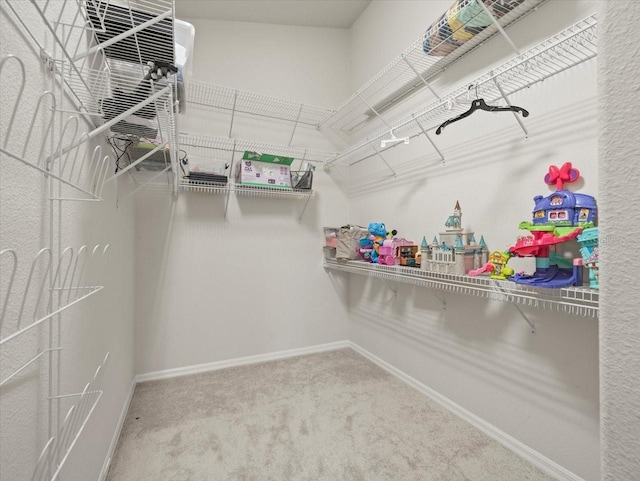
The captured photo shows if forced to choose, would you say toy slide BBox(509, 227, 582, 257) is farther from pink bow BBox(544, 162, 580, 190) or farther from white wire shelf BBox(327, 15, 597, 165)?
white wire shelf BBox(327, 15, 597, 165)

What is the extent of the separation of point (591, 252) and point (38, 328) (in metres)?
1.59

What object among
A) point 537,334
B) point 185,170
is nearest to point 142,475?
point 185,170

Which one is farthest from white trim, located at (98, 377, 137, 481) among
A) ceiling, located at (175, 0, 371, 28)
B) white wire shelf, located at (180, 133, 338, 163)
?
ceiling, located at (175, 0, 371, 28)

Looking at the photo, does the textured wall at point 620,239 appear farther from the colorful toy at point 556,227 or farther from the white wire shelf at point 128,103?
the white wire shelf at point 128,103

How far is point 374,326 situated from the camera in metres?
2.43

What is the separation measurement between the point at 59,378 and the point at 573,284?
161 centimetres

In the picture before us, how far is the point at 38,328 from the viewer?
70 centimetres

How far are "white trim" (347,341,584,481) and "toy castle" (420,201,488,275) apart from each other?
81 centimetres

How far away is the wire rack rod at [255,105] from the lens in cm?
216

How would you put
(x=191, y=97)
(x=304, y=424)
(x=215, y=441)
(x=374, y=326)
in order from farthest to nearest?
(x=374, y=326)
(x=191, y=97)
(x=304, y=424)
(x=215, y=441)

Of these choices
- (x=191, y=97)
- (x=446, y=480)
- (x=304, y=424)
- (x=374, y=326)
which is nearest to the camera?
(x=446, y=480)

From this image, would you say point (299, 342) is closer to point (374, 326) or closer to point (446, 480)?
point (374, 326)

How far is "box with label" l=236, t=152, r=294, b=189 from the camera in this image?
2215 millimetres

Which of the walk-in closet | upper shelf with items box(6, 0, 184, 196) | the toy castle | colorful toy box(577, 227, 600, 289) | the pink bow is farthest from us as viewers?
the toy castle
